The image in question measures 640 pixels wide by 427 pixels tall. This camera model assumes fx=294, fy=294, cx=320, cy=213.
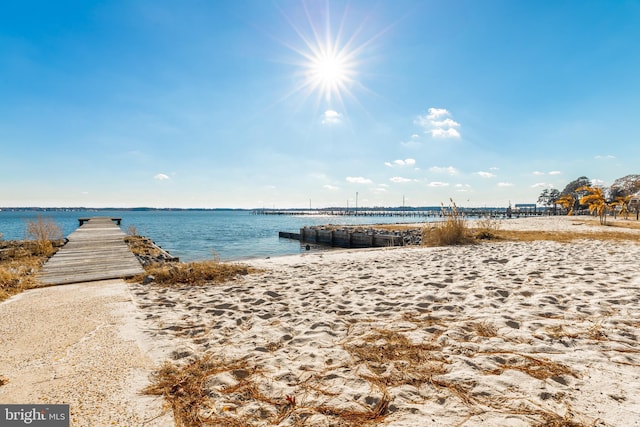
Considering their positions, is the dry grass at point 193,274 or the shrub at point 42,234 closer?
the dry grass at point 193,274

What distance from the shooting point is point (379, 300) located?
12.1ft

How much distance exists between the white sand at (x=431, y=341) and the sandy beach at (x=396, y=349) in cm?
1

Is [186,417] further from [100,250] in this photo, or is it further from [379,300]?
[100,250]

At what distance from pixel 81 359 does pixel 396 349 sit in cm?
245

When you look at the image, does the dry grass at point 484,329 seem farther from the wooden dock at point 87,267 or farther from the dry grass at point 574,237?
the dry grass at point 574,237

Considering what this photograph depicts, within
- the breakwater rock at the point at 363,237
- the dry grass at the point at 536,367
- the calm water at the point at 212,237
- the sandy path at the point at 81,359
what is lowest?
the calm water at the point at 212,237

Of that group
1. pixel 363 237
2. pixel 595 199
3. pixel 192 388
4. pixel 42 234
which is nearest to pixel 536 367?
pixel 192 388

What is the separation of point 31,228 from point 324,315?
10.9 meters

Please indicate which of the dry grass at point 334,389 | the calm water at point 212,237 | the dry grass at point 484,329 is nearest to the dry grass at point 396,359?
the dry grass at point 334,389

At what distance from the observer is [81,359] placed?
7.42 ft

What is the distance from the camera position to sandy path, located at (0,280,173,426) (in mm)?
1690

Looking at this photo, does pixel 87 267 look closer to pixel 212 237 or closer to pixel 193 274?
pixel 193 274

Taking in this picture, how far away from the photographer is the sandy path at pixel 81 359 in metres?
1.69

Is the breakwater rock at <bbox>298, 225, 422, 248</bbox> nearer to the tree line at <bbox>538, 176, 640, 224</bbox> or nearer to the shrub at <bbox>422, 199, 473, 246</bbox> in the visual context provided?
the shrub at <bbox>422, 199, 473, 246</bbox>
